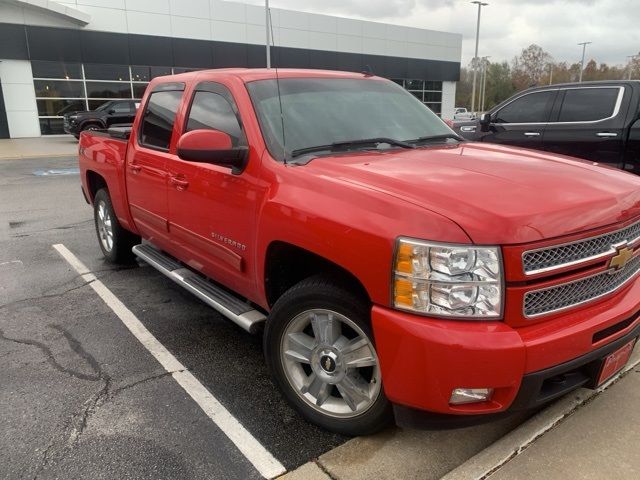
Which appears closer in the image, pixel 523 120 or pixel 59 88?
pixel 523 120

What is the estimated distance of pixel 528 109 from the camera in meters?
7.82

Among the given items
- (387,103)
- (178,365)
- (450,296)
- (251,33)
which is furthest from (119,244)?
Result: (251,33)

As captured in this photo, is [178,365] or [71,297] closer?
[178,365]

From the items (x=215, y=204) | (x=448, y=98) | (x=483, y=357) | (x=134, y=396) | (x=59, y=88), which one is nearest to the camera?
(x=483, y=357)

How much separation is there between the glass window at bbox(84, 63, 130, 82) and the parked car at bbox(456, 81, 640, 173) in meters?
22.4

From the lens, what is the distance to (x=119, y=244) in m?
5.52

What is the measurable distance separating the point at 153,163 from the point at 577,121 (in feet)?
19.0

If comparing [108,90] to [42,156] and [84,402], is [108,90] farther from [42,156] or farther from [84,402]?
[84,402]

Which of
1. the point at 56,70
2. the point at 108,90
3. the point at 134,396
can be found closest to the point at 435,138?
the point at 134,396

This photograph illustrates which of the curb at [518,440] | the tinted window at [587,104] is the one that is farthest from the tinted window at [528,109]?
the curb at [518,440]

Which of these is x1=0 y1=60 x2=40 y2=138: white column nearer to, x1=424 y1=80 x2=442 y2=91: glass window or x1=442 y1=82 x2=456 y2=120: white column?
x1=424 y1=80 x2=442 y2=91: glass window

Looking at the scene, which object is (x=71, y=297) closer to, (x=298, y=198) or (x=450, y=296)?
(x=298, y=198)

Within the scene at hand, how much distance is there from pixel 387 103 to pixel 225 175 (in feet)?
4.51

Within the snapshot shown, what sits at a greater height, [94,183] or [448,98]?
[448,98]
